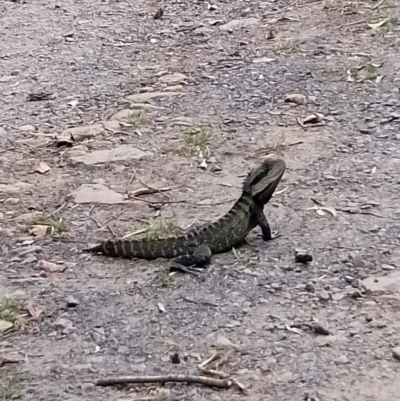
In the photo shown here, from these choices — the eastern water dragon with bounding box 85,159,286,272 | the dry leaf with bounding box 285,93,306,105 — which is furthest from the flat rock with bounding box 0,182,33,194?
the dry leaf with bounding box 285,93,306,105

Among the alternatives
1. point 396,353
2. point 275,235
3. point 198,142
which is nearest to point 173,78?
point 198,142

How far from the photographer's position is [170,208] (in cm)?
521

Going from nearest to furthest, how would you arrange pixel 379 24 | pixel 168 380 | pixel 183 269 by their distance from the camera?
pixel 168 380, pixel 183 269, pixel 379 24

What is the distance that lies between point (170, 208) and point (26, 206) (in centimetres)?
92

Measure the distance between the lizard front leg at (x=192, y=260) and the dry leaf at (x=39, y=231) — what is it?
3.09ft

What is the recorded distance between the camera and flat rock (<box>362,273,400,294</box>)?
13.4ft

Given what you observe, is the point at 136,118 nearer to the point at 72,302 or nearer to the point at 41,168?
the point at 41,168

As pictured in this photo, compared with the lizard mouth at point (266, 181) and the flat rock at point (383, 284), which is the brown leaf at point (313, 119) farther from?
the flat rock at point (383, 284)

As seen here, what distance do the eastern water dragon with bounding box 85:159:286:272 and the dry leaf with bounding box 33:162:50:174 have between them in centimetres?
137

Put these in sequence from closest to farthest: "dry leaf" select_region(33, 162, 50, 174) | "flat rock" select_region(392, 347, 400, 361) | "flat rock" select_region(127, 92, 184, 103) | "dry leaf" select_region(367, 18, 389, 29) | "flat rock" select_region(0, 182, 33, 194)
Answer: "flat rock" select_region(392, 347, 400, 361) → "flat rock" select_region(0, 182, 33, 194) → "dry leaf" select_region(33, 162, 50, 174) → "flat rock" select_region(127, 92, 184, 103) → "dry leaf" select_region(367, 18, 389, 29)

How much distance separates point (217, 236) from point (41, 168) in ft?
6.18

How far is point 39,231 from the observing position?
5.00 metres

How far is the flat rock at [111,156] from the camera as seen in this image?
6.01 meters

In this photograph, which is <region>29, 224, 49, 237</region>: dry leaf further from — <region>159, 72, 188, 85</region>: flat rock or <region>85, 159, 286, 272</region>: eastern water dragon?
<region>159, 72, 188, 85</region>: flat rock
